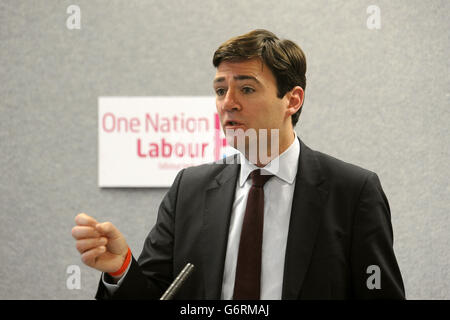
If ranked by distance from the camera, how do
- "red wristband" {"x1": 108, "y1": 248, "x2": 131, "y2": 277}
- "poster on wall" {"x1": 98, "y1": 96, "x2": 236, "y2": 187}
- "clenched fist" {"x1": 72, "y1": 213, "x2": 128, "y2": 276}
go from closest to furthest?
"clenched fist" {"x1": 72, "y1": 213, "x2": 128, "y2": 276}
"red wristband" {"x1": 108, "y1": 248, "x2": 131, "y2": 277}
"poster on wall" {"x1": 98, "y1": 96, "x2": 236, "y2": 187}

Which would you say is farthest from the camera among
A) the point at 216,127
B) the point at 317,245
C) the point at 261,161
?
the point at 216,127

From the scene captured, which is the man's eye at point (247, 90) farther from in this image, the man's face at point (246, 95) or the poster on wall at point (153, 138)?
the poster on wall at point (153, 138)

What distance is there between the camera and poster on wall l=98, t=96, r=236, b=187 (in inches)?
84.1

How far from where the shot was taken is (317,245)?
1022mm

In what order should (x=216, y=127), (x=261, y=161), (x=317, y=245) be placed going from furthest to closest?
(x=216, y=127), (x=261, y=161), (x=317, y=245)

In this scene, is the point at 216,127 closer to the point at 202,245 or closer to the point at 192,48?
the point at 192,48

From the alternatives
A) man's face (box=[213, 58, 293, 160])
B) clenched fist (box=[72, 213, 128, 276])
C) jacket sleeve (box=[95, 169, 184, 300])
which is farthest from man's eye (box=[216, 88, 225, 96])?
clenched fist (box=[72, 213, 128, 276])

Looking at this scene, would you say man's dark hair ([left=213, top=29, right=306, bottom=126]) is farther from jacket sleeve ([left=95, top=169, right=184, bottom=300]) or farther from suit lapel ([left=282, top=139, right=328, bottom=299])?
jacket sleeve ([left=95, top=169, right=184, bottom=300])

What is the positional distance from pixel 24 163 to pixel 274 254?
161 centimetres

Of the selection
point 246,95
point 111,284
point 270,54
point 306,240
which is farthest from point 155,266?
point 270,54

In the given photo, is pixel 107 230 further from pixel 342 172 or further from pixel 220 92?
pixel 342 172

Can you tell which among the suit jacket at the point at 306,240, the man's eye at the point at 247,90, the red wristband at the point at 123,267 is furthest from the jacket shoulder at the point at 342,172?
the red wristband at the point at 123,267
